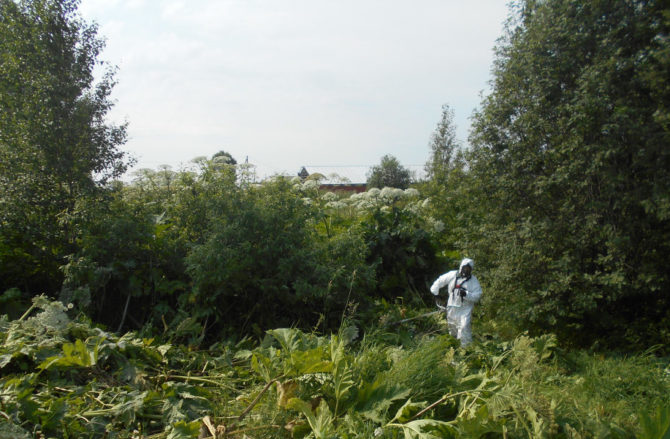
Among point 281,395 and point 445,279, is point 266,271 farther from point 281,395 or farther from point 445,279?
point 281,395

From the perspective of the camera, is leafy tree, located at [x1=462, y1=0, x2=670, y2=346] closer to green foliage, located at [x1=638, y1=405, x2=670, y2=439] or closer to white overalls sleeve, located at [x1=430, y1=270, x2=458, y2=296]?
white overalls sleeve, located at [x1=430, y1=270, x2=458, y2=296]

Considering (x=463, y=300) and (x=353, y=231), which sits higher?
(x=353, y=231)

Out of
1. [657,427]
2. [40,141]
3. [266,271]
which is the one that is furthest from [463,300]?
[40,141]

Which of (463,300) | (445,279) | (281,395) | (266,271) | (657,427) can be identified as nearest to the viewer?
(657,427)

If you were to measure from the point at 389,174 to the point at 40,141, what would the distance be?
27.8 m

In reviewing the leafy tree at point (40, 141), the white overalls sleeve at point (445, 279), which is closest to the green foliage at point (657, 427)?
the white overalls sleeve at point (445, 279)

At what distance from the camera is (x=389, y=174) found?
34031 mm

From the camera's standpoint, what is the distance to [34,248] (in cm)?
765

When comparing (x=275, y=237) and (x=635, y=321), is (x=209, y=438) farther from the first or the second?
(x=635, y=321)

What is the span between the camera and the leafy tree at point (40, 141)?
24.3ft

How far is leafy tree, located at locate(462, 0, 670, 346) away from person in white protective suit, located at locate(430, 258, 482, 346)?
788mm

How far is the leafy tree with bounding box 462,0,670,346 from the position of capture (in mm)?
6621

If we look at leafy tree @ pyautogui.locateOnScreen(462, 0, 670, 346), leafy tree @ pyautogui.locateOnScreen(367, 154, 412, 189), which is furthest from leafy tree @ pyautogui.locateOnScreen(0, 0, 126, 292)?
leafy tree @ pyautogui.locateOnScreen(367, 154, 412, 189)

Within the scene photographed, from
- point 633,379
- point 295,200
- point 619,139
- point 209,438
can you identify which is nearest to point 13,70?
point 295,200
